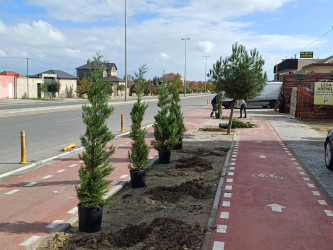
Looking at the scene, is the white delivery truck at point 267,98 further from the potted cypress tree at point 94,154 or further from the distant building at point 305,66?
the potted cypress tree at point 94,154

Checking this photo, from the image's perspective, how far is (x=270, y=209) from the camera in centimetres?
626

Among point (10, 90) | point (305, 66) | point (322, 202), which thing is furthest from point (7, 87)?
point (322, 202)

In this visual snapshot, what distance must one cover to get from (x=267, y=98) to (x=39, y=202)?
1319 inches

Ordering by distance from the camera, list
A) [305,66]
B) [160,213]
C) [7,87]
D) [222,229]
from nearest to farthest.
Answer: [222,229], [160,213], [305,66], [7,87]

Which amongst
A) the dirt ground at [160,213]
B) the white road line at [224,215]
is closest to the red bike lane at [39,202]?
the dirt ground at [160,213]

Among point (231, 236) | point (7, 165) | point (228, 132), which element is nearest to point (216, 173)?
point (231, 236)

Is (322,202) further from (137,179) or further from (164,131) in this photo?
(164,131)

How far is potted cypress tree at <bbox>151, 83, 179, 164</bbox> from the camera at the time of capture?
9898mm

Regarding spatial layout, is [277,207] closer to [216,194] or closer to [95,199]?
[216,194]

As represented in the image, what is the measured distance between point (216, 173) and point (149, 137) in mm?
7187

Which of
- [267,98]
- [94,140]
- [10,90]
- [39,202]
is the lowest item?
[39,202]

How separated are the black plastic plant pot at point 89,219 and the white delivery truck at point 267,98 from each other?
32263 mm

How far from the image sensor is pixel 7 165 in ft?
32.6

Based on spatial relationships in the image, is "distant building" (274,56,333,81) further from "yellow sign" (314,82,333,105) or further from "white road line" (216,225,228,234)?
"white road line" (216,225,228,234)
